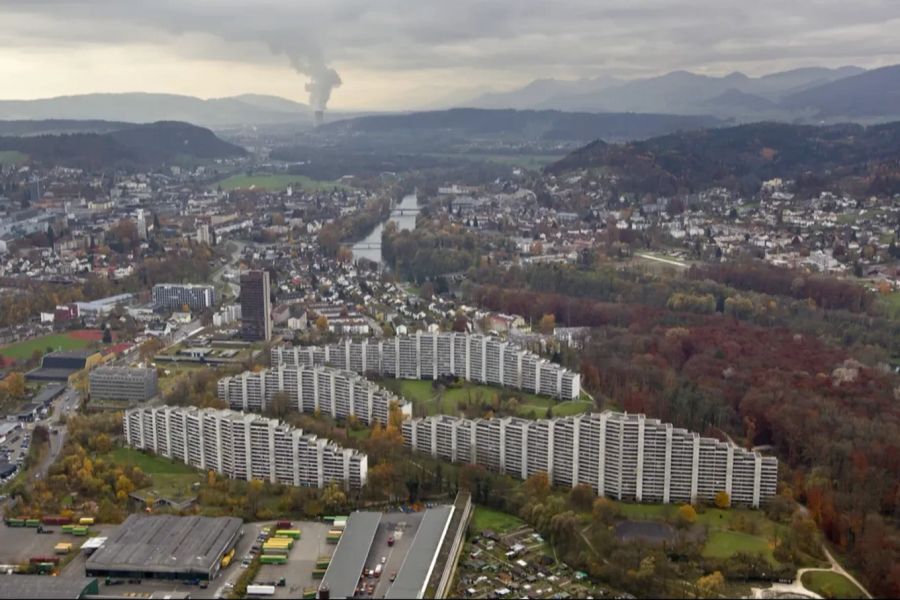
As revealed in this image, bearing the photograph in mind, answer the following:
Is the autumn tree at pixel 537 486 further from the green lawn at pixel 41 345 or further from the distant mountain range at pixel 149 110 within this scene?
the distant mountain range at pixel 149 110

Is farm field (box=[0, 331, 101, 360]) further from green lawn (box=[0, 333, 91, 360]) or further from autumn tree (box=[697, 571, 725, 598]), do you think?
autumn tree (box=[697, 571, 725, 598])

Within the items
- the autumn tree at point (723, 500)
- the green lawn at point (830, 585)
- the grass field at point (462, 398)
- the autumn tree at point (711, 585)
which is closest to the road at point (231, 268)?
the grass field at point (462, 398)

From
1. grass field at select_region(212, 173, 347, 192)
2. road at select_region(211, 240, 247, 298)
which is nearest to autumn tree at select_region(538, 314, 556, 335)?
road at select_region(211, 240, 247, 298)

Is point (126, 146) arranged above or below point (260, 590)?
above

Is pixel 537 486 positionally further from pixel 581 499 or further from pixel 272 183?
pixel 272 183

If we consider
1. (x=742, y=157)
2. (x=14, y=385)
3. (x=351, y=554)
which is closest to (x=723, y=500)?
(x=351, y=554)

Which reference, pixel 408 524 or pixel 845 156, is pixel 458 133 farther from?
pixel 408 524
